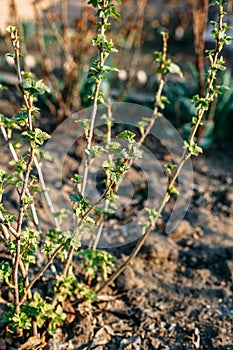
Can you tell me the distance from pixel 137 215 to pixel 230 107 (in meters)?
1.28

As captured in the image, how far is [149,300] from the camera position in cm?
235

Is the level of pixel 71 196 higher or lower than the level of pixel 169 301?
higher

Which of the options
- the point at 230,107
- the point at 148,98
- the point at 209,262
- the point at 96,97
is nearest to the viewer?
the point at 96,97

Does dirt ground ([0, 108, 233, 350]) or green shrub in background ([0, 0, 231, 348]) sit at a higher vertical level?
green shrub in background ([0, 0, 231, 348])

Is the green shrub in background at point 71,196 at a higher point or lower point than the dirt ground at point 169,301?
higher

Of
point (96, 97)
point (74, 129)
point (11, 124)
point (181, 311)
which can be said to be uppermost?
point (96, 97)

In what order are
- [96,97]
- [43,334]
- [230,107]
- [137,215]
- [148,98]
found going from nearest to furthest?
1. [96,97]
2. [43,334]
3. [137,215]
4. [230,107]
5. [148,98]

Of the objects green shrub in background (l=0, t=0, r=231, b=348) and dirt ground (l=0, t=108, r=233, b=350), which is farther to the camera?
dirt ground (l=0, t=108, r=233, b=350)

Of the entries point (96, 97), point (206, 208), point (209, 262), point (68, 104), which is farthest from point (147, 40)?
point (96, 97)

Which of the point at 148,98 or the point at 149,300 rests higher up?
the point at 148,98

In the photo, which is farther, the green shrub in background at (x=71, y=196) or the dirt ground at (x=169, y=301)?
the dirt ground at (x=169, y=301)

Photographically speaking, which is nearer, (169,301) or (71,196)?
(71,196)

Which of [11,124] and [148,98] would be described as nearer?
[11,124]

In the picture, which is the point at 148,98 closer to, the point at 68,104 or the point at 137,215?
the point at 68,104
